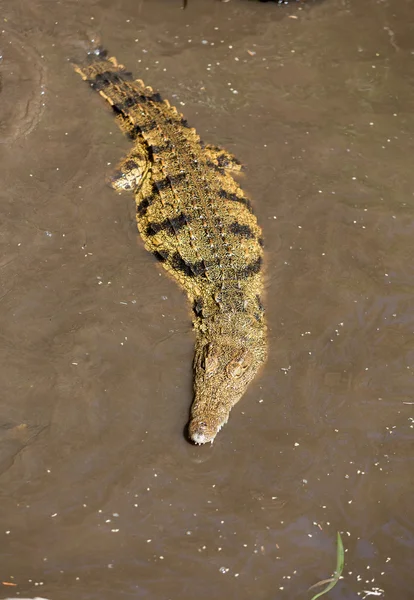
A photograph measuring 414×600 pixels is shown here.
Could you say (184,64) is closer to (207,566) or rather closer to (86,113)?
(86,113)

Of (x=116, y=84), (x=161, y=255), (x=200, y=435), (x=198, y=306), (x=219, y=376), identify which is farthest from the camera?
(x=116, y=84)

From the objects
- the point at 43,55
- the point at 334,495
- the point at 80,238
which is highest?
the point at 43,55

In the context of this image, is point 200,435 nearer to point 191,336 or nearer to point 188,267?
point 191,336

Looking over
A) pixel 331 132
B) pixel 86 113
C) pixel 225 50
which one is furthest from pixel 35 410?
pixel 225 50

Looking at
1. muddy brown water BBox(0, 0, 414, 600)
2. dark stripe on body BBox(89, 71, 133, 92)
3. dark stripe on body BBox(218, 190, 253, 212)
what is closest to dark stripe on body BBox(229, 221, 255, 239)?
muddy brown water BBox(0, 0, 414, 600)

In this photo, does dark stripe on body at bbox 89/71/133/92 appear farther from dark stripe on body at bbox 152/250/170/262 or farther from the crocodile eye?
the crocodile eye

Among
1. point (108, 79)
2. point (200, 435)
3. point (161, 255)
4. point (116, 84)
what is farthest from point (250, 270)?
point (108, 79)

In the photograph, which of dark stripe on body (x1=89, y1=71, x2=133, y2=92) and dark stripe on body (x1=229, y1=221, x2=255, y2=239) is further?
dark stripe on body (x1=89, y1=71, x2=133, y2=92)

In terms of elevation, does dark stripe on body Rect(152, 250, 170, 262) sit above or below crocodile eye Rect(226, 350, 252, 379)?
above
